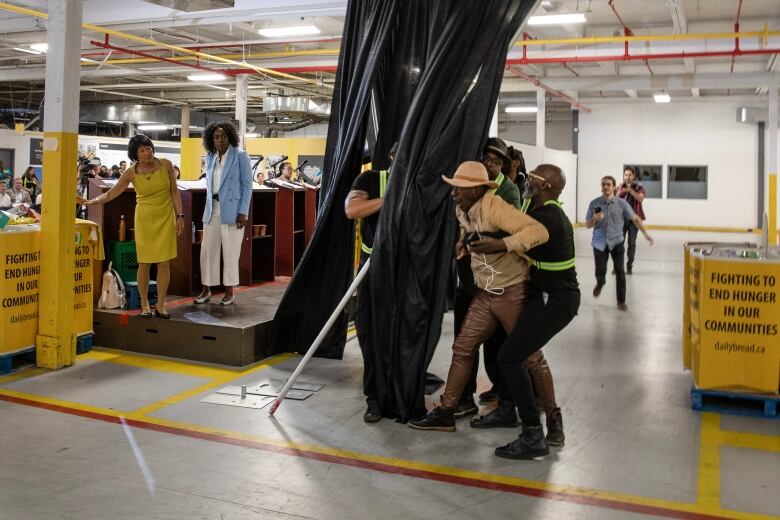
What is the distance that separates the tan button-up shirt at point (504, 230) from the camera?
4078 mm

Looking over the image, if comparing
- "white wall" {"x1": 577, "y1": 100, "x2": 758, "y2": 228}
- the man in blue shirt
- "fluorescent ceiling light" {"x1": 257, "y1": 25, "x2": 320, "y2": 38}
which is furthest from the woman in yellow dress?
"white wall" {"x1": 577, "y1": 100, "x2": 758, "y2": 228}

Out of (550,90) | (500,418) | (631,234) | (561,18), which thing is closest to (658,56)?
(561,18)

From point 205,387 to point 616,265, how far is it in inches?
222

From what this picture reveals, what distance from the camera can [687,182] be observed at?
85.3ft

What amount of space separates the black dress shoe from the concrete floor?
130mm

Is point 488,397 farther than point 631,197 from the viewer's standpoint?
No

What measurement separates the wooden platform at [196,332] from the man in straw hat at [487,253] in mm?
2338

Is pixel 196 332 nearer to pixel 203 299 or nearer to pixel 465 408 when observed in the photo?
pixel 203 299

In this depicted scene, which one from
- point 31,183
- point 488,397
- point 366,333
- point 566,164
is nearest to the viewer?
point 366,333

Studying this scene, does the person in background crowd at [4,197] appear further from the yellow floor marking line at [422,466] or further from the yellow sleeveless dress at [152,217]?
the yellow floor marking line at [422,466]

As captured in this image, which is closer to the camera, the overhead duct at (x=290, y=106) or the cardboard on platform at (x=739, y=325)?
the cardboard on platform at (x=739, y=325)

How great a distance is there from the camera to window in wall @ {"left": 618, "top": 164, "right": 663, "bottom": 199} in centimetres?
2627

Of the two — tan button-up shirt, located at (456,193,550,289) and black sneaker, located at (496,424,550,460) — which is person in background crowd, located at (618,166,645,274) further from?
black sneaker, located at (496,424,550,460)

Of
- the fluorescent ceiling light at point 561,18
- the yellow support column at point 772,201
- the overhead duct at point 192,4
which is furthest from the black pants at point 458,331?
the yellow support column at point 772,201
